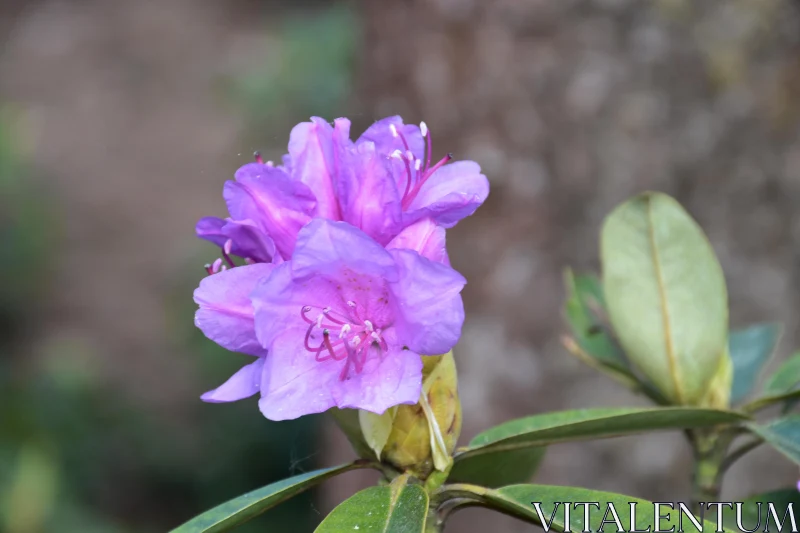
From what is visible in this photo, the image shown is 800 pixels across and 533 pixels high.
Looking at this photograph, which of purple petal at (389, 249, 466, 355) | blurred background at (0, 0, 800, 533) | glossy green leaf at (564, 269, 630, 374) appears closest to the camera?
purple petal at (389, 249, 466, 355)

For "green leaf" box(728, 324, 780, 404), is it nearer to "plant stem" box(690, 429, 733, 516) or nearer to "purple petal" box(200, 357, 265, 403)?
"plant stem" box(690, 429, 733, 516)

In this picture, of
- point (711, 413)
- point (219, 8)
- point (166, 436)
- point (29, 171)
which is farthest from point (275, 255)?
point (219, 8)

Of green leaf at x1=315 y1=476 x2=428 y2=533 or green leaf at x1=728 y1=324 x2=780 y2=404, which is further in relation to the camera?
green leaf at x1=728 y1=324 x2=780 y2=404

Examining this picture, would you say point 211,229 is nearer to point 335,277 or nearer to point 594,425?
point 335,277

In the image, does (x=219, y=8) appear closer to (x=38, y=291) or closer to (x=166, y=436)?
(x=38, y=291)

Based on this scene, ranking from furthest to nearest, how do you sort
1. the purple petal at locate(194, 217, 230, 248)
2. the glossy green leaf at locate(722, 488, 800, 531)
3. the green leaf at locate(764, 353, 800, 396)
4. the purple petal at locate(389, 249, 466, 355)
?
the green leaf at locate(764, 353, 800, 396) < the glossy green leaf at locate(722, 488, 800, 531) < the purple petal at locate(194, 217, 230, 248) < the purple petal at locate(389, 249, 466, 355)

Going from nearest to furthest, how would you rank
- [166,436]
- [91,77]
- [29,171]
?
[166,436] < [29,171] < [91,77]

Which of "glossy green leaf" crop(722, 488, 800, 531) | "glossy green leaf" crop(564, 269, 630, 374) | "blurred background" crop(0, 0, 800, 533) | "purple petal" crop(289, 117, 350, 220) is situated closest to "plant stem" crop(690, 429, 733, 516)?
"glossy green leaf" crop(722, 488, 800, 531)
